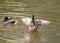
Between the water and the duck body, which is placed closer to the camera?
the water

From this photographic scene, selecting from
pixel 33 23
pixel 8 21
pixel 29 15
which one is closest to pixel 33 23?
pixel 33 23

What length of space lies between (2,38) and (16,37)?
0.45 meters

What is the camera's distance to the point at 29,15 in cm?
Result: 1202

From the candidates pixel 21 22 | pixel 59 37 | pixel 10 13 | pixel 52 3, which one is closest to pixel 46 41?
pixel 59 37

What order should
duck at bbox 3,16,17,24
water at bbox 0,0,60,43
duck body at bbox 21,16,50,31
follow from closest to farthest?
1. water at bbox 0,0,60,43
2. duck body at bbox 21,16,50,31
3. duck at bbox 3,16,17,24

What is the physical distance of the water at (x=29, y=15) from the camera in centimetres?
945

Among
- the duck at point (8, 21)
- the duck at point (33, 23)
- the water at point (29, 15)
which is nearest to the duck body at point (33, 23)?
the duck at point (33, 23)

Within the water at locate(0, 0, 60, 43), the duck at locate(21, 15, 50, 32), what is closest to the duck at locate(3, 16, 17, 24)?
the water at locate(0, 0, 60, 43)

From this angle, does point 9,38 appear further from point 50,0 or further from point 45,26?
point 50,0

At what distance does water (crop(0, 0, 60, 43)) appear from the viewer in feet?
31.0

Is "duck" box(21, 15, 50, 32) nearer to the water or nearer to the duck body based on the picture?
the duck body

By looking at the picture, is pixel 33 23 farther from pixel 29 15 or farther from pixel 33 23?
pixel 29 15

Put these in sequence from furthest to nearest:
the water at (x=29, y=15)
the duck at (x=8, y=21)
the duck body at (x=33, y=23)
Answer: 1. the duck at (x=8, y=21)
2. the duck body at (x=33, y=23)
3. the water at (x=29, y=15)

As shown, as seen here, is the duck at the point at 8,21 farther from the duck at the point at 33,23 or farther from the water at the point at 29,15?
the duck at the point at 33,23
